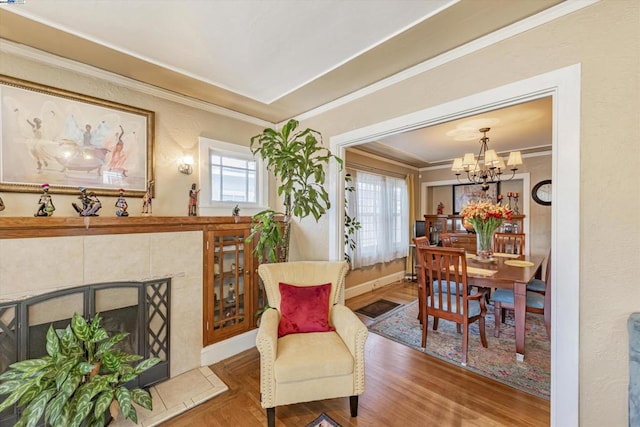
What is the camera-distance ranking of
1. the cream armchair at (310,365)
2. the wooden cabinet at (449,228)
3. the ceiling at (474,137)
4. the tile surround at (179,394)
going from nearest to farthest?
the cream armchair at (310,365) < the tile surround at (179,394) < the ceiling at (474,137) < the wooden cabinet at (449,228)

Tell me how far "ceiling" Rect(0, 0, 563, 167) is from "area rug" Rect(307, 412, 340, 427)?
2.61m

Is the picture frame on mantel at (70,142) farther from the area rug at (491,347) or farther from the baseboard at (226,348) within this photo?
the area rug at (491,347)

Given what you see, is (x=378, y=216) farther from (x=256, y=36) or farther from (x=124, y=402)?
(x=124, y=402)

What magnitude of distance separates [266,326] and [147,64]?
222 cm

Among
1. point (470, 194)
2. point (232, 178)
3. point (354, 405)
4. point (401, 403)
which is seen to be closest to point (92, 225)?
point (232, 178)

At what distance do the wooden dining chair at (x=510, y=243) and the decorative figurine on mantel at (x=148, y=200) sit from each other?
489cm

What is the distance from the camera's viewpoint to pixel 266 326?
1782 millimetres

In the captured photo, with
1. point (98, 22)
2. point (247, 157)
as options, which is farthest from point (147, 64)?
point (247, 157)

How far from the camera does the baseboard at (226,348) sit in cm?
237

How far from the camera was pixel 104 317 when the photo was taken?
1.90m

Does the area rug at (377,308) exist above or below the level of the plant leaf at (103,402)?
below

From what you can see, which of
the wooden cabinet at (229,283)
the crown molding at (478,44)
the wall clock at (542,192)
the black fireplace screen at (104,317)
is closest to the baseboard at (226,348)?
the wooden cabinet at (229,283)

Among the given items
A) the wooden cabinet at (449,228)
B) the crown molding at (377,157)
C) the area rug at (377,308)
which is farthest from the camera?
the wooden cabinet at (449,228)

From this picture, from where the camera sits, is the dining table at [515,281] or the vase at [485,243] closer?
the dining table at [515,281]
